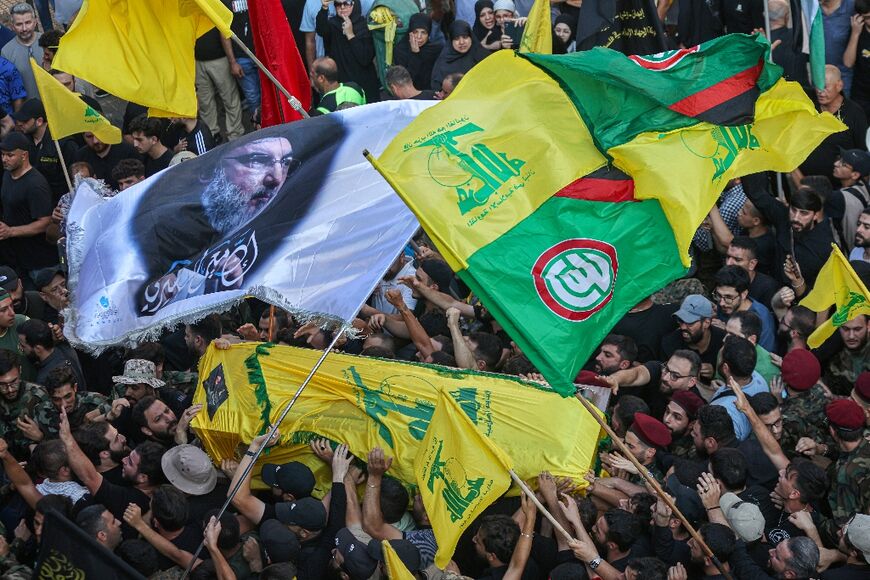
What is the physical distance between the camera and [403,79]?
1333 cm

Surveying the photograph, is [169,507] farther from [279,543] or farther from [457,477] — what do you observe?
[457,477]

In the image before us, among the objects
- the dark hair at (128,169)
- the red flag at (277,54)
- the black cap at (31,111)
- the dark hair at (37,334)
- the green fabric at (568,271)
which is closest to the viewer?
the green fabric at (568,271)

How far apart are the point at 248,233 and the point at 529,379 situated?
90.9 inches

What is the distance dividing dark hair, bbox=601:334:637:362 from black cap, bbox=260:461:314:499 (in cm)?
241

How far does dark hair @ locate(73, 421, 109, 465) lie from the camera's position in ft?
32.4

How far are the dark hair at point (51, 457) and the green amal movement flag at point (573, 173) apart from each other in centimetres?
336

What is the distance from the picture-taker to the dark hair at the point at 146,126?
13.2m

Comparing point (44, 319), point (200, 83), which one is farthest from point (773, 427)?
point (200, 83)

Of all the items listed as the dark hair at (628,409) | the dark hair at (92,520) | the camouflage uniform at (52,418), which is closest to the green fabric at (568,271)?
the dark hair at (628,409)

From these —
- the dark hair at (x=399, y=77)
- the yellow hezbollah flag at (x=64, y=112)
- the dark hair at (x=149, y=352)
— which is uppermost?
the yellow hezbollah flag at (x=64, y=112)

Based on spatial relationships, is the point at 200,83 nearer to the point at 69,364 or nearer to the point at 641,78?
the point at 69,364

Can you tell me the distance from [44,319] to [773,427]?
258 inches

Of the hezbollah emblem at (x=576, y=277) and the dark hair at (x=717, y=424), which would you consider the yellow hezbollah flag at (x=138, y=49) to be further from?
the dark hair at (x=717, y=424)

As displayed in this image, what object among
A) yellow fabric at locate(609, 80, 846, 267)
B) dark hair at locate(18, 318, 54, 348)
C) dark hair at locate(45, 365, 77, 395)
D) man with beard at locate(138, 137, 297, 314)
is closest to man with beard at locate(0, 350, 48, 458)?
dark hair at locate(45, 365, 77, 395)
